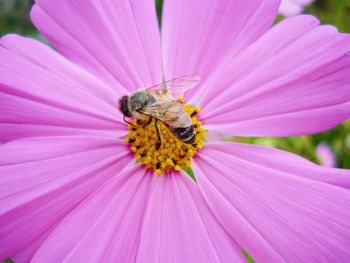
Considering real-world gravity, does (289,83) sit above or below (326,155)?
above

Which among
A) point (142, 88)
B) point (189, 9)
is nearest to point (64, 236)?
point (142, 88)

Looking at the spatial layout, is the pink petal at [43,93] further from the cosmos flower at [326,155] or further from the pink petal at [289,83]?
the cosmos flower at [326,155]

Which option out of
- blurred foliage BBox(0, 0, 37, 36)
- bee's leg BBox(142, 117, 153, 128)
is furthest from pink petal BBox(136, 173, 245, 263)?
blurred foliage BBox(0, 0, 37, 36)

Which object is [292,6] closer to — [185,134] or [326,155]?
[185,134]

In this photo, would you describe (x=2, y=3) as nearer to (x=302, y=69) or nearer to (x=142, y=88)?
(x=142, y=88)

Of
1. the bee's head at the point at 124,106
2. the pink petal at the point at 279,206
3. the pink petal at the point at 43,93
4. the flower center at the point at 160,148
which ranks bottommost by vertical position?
the pink petal at the point at 279,206

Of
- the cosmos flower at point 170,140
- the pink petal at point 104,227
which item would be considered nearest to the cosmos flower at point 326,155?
the cosmos flower at point 170,140

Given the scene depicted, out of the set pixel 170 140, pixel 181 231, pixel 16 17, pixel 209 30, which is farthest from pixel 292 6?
pixel 16 17
